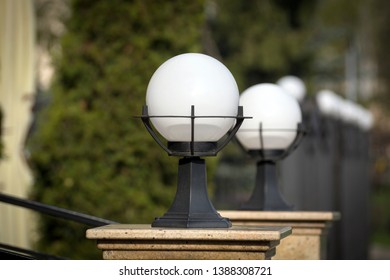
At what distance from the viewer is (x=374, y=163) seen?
36.2 metres

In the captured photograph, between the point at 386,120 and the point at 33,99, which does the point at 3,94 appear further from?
the point at 386,120

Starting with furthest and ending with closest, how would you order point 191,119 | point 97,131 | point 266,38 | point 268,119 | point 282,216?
point 266,38
point 97,131
point 268,119
point 282,216
point 191,119

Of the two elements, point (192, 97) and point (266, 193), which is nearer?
point (192, 97)

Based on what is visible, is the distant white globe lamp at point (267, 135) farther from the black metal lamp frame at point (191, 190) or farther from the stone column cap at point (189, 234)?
the stone column cap at point (189, 234)

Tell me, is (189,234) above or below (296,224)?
below

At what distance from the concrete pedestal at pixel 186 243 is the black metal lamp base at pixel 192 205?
0.09 m

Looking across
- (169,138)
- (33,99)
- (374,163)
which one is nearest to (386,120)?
(374,163)

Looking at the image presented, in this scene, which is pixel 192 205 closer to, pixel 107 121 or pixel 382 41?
pixel 107 121

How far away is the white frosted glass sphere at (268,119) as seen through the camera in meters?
5.35

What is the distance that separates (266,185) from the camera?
17.7 feet

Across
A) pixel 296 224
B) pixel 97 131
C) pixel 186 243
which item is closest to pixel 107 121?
pixel 97 131

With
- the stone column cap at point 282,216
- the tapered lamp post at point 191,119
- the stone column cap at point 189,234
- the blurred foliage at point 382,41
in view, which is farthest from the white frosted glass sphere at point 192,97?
the blurred foliage at point 382,41

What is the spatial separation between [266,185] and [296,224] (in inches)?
13.0
